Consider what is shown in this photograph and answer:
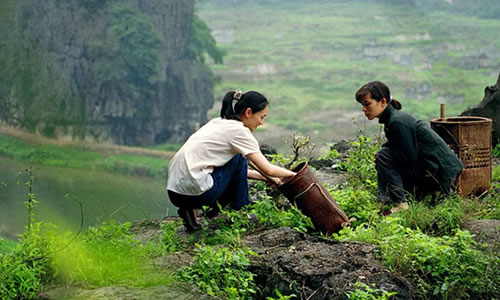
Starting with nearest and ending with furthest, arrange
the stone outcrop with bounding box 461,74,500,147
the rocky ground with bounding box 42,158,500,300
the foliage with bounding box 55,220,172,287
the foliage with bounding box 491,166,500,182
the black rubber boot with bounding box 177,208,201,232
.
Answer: the rocky ground with bounding box 42,158,500,300
the foliage with bounding box 55,220,172,287
the black rubber boot with bounding box 177,208,201,232
the foliage with bounding box 491,166,500,182
the stone outcrop with bounding box 461,74,500,147

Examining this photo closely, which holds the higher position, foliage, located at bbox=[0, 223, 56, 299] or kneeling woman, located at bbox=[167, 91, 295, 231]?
kneeling woman, located at bbox=[167, 91, 295, 231]

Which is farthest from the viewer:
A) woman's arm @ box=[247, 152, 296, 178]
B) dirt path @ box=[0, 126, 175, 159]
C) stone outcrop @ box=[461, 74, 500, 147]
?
dirt path @ box=[0, 126, 175, 159]

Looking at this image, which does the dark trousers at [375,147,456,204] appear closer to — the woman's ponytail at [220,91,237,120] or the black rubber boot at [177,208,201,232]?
the woman's ponytail at [220,91,237,120]

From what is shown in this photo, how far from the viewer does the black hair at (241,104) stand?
13.9 ft

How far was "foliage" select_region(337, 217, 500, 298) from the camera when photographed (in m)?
3.38

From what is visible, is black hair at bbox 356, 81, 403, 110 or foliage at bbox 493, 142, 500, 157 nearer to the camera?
black hair at bbox 356, 81, 403, 110

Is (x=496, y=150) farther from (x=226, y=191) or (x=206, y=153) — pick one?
(x=206, y=153)

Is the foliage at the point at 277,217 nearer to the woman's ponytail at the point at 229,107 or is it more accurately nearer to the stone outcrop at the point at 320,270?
the stone outcrop at the point at 320,270

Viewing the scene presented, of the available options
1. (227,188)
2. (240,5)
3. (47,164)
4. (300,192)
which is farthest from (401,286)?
(240,5)

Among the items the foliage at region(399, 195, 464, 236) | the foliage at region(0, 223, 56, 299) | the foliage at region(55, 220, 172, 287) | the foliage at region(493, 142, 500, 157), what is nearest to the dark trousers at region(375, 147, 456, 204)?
the foliage at region(399, 195, 464, 236)

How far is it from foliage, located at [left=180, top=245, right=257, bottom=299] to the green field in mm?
41772

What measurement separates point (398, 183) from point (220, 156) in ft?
4.59

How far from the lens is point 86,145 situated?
131ft

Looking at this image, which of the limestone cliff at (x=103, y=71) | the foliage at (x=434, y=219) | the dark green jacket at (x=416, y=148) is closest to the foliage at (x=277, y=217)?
the foliage at (x=434, y=219)
